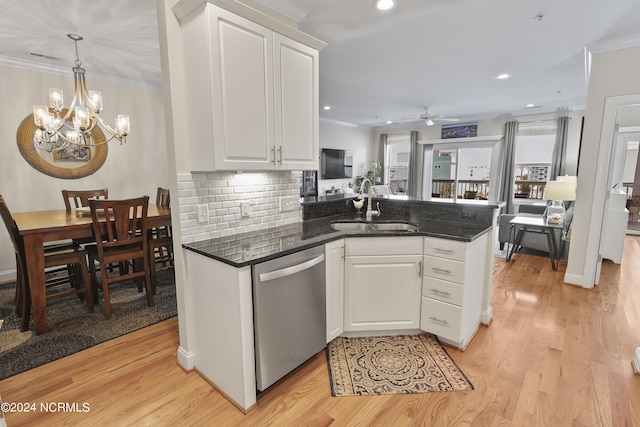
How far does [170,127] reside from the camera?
75.3 inches

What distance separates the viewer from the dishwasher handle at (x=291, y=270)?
1728 millimetres

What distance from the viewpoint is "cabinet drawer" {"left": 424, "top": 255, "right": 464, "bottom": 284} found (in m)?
2.20

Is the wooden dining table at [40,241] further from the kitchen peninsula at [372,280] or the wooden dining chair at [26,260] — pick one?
the kitchen peninsula at [372,280]

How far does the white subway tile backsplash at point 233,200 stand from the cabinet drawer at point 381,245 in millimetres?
685

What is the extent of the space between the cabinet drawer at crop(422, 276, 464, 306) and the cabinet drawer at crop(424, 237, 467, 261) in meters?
0.20

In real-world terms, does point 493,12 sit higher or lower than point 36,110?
higher

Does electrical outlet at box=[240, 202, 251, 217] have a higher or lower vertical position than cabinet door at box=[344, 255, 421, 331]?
higher

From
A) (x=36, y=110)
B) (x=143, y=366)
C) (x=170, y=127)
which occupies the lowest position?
(x=143, y=366)

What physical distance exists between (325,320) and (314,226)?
2.54 feet

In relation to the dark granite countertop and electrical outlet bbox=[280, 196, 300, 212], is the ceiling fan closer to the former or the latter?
the dark granite countertop

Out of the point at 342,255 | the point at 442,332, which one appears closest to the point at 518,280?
the point at 442,332

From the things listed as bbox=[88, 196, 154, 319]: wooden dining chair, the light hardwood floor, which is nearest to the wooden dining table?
bbox=[88, 196, 154, 319]: wooden dining chair

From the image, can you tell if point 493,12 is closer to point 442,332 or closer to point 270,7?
point 270,7

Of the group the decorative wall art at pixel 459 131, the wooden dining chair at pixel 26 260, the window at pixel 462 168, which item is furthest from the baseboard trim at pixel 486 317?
the decorative wall art at pixel 459 131
